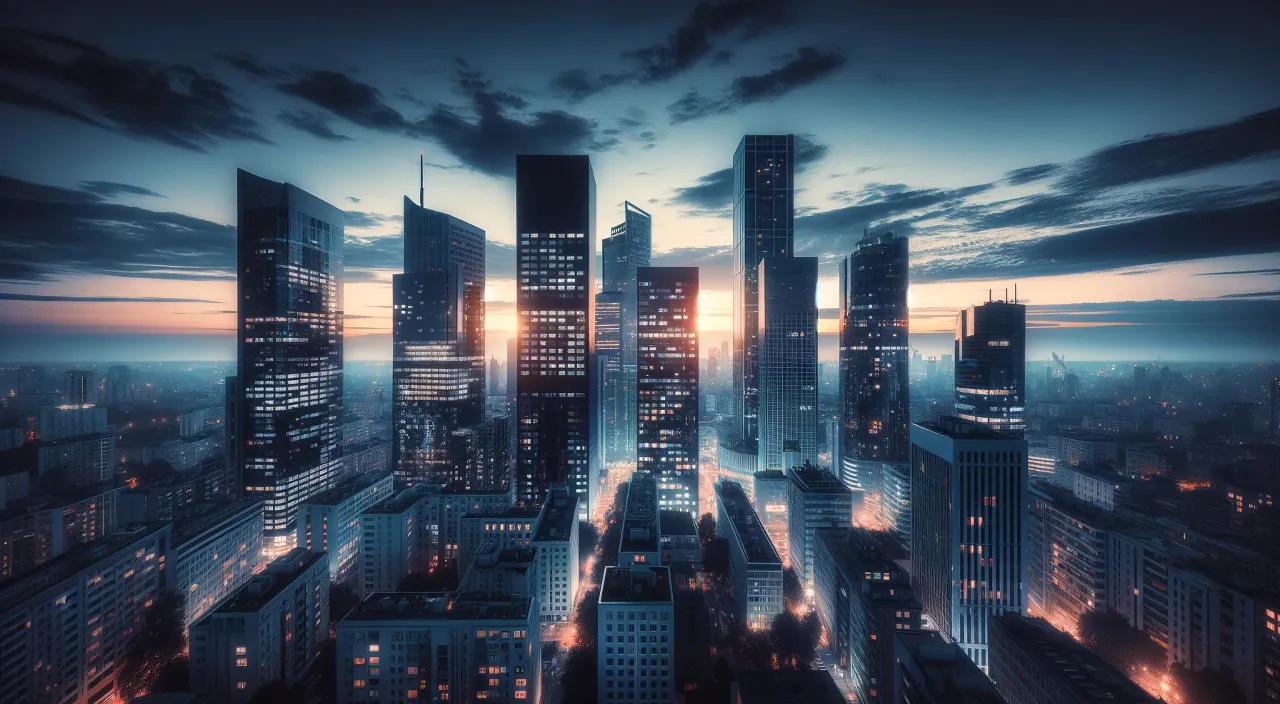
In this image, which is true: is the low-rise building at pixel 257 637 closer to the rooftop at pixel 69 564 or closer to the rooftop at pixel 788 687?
the rooftop at pixel 69 564

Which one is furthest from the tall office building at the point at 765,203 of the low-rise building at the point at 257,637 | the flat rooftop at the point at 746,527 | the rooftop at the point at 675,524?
the low-rise building at the point at 257,637

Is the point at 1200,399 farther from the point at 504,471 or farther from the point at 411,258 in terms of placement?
the point at 411,258

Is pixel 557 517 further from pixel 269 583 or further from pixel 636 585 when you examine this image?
pixel 269 583

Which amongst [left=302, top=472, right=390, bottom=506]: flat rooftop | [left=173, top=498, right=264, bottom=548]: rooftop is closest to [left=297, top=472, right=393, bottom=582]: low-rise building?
[left=302, top=472, right=390, bottom=506]: flat rooftop

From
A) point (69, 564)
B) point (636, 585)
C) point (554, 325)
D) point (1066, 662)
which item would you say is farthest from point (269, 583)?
point (1066, 662)

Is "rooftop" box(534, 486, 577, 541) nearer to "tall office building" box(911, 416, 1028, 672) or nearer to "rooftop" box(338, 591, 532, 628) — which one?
"rooftop" box(338, 591, 532, 628)

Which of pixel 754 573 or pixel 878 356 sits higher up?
pixel 878 356
